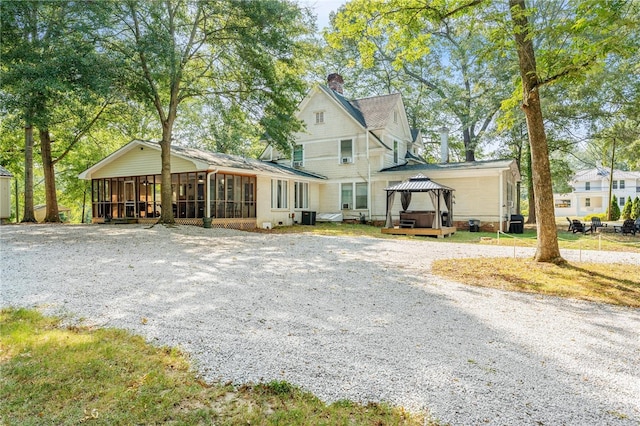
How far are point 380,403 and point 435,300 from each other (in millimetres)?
→ 3059

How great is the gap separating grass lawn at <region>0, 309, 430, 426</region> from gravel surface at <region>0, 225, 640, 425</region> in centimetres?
19

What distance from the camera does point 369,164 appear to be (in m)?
21.3

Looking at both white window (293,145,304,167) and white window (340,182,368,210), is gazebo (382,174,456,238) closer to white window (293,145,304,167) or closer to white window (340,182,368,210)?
white window (340,182,368,210)

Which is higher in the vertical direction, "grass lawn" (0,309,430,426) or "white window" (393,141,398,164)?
"white window" (393,141,398,164)

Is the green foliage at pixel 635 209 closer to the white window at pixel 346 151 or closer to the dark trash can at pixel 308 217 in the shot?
the white window at pixel 346 151

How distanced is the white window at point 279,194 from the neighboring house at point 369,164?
208 centimetres

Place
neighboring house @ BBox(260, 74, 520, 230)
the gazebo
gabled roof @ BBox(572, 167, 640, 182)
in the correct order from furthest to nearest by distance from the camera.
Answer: gabled roof @ BBox(572, 167, 640, 182) < neighboring house @ BBox(260, 74, 520, 230) < the gazebo

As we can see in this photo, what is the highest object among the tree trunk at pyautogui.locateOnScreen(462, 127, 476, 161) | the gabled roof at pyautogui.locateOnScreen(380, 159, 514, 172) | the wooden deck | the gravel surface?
the tree trunk at pyautogui.locateOnScreen(462, 127, 476, 161)

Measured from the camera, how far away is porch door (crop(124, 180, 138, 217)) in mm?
18688

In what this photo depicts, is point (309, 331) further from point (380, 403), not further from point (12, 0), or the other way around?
point (12, 0)

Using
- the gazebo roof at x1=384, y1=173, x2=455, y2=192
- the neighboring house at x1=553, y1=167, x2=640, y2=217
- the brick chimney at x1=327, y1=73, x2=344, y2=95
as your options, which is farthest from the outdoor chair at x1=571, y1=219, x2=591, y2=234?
the neighboring house at x1=553, y1=167, x2=640, y2=217

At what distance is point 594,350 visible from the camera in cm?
366

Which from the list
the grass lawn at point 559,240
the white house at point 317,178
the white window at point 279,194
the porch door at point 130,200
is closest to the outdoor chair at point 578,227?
the grass lawn at point 559,240

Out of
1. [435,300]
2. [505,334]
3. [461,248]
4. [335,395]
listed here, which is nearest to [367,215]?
[461,248]
